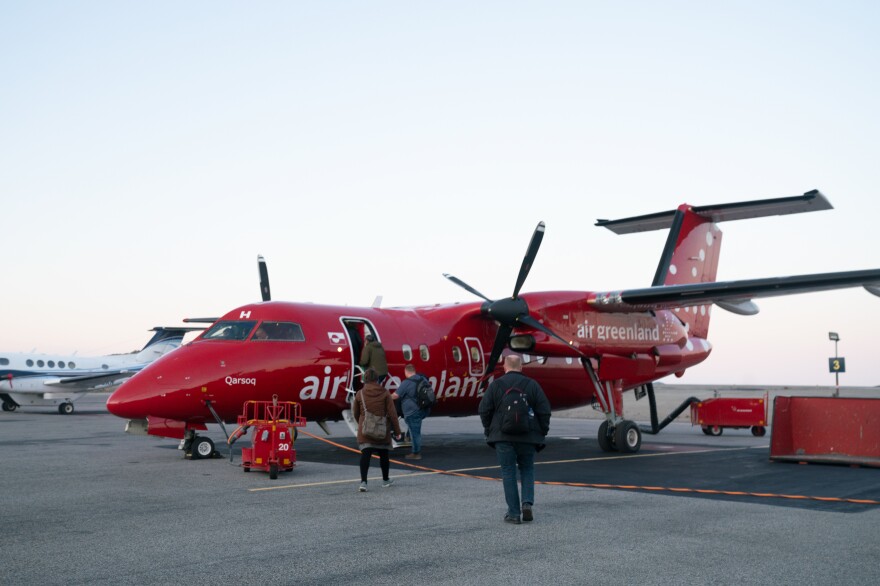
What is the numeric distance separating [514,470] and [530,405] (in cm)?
72

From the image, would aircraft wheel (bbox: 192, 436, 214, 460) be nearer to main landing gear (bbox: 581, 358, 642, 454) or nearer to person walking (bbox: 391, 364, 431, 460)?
person walking (bbox: 391, 364, 431, 460)

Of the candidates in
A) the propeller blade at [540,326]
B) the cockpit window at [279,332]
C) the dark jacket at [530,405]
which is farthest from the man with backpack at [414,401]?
the dark jacket at [530,405]

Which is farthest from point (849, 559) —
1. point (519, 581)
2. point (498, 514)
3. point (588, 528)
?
point (498, 514)

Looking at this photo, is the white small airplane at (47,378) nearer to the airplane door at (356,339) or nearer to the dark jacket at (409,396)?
the airplane door at (356,339)

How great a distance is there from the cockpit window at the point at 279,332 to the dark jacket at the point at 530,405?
719 cm

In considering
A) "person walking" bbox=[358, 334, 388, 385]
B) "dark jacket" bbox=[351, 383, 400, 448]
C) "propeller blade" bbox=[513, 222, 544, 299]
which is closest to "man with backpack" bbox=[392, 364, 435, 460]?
"person walking" bbox=[358, 334, 388, 385]

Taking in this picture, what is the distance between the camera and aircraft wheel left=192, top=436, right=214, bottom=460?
14.3 m

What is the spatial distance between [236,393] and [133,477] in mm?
2466

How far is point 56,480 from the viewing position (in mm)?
11336

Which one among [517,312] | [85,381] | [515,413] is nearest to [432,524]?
[515,413]

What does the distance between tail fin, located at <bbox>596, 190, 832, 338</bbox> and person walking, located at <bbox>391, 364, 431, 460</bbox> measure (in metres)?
7.96

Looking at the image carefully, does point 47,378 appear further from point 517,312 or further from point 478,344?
point 517,312

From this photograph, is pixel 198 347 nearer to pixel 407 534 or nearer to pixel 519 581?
pixel 407 534

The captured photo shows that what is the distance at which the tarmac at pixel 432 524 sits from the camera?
5930 millimetres
